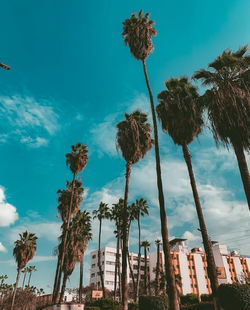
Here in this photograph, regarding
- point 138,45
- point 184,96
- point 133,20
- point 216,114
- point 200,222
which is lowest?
point 200,222

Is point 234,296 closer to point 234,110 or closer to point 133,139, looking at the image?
point 234,110

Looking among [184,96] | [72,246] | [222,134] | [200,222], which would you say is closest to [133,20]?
[184,96]

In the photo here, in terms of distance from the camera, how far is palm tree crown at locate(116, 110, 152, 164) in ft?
87.0

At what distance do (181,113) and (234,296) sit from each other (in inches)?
495

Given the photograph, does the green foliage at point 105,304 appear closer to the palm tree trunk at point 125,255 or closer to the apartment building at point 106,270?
the palm tree trunk at point 125,255

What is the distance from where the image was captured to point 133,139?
86.5ft

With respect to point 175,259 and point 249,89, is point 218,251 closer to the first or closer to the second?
point 175,259

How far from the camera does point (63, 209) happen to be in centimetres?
3709

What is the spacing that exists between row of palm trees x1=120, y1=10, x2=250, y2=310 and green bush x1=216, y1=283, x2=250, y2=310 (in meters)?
0.50

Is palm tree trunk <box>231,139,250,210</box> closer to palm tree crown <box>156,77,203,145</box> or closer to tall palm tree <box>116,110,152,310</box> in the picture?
palm tree crown <box>156,77,203,145</box>

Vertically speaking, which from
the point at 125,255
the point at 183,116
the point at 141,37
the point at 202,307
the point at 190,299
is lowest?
the point at 202,307

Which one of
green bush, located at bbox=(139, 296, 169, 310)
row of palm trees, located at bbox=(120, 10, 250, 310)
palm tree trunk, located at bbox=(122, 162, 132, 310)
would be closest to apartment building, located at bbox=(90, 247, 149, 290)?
green bush, located at bbox=(139, 296, 169, 310)

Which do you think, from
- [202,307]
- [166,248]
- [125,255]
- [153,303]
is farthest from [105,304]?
[166,248]

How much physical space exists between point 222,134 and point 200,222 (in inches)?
236
